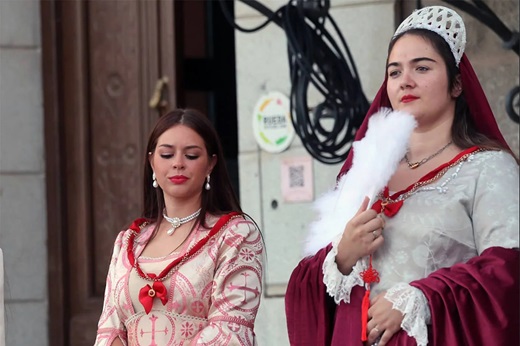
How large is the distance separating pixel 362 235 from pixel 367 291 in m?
0.16

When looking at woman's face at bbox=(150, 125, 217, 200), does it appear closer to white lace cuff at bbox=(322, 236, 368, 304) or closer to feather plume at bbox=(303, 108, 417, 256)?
feather plume at bbox=(303, 108, 417, 256)

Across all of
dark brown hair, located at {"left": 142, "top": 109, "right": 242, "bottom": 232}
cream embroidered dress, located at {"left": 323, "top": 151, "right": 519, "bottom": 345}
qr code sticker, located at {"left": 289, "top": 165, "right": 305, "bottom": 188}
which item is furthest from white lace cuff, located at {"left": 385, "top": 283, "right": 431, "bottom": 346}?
qr code sticker, located at {"left": 289, "top": 165, "right": 305, "bottom": 188}

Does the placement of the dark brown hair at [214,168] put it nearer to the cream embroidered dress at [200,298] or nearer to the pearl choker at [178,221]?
the pearl choker at [178,221]

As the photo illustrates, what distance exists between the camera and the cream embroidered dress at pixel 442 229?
3.47 meters

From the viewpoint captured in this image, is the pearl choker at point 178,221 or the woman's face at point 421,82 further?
the pearl choker at point 178,221

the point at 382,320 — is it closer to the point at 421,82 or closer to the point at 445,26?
the point at 421,82

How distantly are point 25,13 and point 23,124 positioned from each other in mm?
581

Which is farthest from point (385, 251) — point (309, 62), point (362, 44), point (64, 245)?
point (64, 245)

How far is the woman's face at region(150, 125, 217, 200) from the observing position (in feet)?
13.7

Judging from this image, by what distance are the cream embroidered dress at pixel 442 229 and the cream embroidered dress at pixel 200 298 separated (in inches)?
19.3

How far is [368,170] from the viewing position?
363 centimetres

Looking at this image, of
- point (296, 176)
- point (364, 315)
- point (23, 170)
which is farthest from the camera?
point (23, 170)

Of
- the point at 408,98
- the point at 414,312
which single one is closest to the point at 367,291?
the point at 414,312

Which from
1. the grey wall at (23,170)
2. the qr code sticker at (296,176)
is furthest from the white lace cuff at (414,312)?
the grey wall at (23,170)
